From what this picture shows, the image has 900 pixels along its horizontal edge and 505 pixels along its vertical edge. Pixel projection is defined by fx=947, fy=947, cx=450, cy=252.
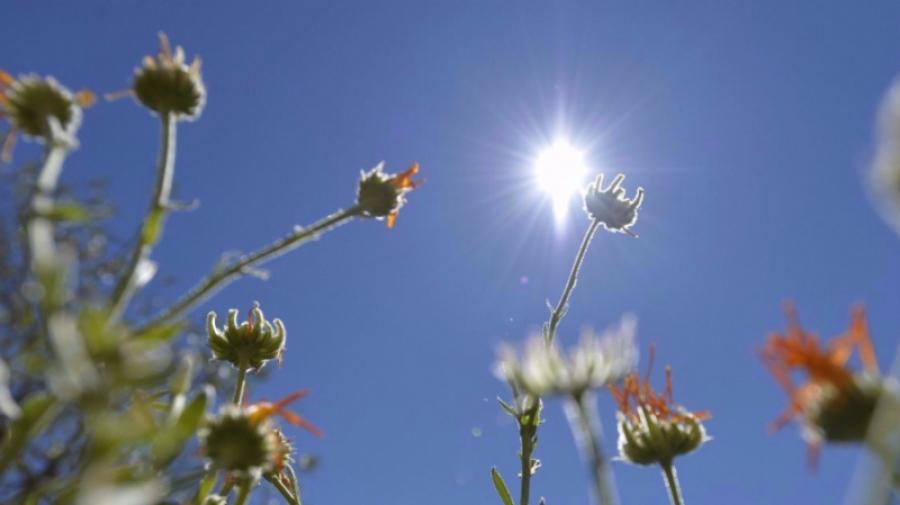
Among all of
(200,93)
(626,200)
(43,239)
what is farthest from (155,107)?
(626,200)

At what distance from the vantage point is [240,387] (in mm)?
2254

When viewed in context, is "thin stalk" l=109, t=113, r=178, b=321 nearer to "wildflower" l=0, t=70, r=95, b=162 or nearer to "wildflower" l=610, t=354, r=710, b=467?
"wildflower" l=0, t=70, r=95, b=162

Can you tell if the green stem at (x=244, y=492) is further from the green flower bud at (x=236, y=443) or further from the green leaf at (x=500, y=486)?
the green leaf at (x=500, y=486)

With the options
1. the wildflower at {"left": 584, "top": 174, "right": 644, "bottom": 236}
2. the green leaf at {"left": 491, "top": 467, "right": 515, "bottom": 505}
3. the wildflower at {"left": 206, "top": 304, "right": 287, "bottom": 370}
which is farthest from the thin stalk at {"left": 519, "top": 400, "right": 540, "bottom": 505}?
the wildflower at {"left": 584, "top": 174, "right": 644, "bottom": 236}

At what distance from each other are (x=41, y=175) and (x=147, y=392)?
1.91 ft

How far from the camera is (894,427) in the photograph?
1.01 meters

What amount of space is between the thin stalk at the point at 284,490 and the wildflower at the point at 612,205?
69.9 inches

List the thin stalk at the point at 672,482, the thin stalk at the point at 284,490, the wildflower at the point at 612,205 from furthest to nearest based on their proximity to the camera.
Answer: the wildflower at the point at 612,205 < the thin stalk at the point at 284,490 < the thin stalk at the point at 672,482

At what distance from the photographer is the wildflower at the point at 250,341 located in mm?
2840

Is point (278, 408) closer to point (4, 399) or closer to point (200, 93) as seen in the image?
point (4, 399)

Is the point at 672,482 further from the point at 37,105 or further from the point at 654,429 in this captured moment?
the point at 37,105

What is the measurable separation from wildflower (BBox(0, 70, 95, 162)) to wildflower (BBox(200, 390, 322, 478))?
2.17ft

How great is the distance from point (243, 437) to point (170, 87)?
3.25 feet

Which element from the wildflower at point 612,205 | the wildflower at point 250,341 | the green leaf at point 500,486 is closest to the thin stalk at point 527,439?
the green leaf at point 500,486
